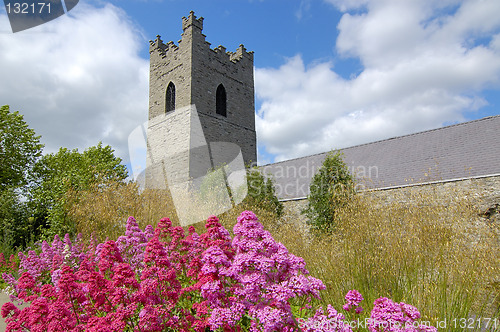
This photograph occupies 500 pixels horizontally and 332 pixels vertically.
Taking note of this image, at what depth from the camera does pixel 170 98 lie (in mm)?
17500

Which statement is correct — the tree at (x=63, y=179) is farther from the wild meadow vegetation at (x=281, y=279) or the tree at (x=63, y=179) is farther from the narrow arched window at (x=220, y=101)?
the narrow arched window at (x=220, y=101)

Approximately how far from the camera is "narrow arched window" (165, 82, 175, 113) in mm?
17297

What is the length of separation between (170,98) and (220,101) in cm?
279

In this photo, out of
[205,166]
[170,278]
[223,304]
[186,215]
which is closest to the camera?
[223,304]

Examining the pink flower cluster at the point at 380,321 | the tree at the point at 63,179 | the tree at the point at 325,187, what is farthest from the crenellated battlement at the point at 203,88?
the pink flower cluster at the point at 380,321

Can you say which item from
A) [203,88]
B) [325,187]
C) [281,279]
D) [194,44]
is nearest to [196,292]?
[281,279]

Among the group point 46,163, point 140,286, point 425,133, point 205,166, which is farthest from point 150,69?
point 140,286

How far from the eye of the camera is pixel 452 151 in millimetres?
11430

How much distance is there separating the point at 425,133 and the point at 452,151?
214 cm

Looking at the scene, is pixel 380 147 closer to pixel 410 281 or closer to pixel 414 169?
pixel 414 169

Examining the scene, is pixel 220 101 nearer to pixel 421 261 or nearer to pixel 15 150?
pixel 15 150

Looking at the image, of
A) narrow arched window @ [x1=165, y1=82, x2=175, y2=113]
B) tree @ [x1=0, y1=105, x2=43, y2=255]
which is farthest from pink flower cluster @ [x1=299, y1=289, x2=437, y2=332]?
tree @ [x1=0, y1=105, x2=43, y2=255]

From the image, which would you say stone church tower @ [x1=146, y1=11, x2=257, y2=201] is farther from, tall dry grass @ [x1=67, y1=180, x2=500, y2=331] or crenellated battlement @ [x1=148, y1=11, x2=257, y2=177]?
tall dry grass @ [x1=67, y1=180, x2=500, y2=331]

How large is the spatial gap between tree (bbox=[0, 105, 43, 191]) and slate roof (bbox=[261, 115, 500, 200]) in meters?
15.4
